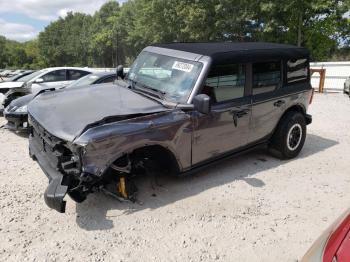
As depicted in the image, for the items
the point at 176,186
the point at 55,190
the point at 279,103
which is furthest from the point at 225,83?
the point at 55,190

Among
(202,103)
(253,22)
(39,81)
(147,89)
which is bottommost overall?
(39,81)

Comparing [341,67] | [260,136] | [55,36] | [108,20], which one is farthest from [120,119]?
[55,36]

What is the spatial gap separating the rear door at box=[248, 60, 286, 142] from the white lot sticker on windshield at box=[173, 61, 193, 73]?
1076mm

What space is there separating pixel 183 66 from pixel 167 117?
2.75ft

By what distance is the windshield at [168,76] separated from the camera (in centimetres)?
429

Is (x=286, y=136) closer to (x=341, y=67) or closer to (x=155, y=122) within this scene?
(x=155, y=122)

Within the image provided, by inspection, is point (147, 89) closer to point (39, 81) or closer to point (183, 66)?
point (183, 66)

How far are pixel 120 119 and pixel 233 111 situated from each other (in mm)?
1710

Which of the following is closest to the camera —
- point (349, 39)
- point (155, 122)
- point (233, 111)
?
point (155, 122)

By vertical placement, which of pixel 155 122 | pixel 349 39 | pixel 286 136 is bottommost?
pixel 286 136

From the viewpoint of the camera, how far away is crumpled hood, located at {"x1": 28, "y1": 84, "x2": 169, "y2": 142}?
12.0ft

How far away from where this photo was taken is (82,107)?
4.12 meters

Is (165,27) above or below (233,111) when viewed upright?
above

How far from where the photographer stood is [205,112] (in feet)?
13.1
